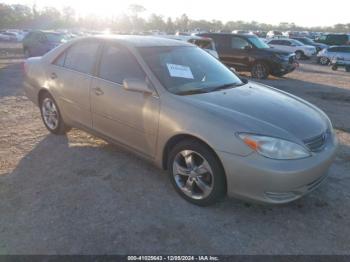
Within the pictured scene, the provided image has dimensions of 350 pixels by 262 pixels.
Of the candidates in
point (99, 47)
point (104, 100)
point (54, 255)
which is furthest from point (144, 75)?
point (54, 255)

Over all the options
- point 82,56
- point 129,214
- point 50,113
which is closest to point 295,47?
point 50,113

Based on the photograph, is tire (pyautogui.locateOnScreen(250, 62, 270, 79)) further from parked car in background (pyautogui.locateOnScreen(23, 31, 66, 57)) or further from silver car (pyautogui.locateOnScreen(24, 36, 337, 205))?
silver car (pyautogui.locateOnScreen(24, 36, 337, 205))

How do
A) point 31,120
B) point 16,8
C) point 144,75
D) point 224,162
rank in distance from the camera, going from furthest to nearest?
point 16,8, point 31,120, point 144,75, point 224,162

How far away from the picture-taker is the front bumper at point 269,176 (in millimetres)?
3076

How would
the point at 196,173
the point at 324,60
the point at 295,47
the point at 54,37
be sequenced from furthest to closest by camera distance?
1. the point at 295,47
2. the point at 324,60
3. the point at 54,37
4. the point at 196,173

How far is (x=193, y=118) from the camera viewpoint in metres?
3.43

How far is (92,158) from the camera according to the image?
4.75 meters

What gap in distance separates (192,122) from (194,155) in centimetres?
35

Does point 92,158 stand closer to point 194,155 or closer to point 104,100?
point 104,100

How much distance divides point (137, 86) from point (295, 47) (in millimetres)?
25093

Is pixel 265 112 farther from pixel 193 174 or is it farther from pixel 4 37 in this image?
pixel 4 37

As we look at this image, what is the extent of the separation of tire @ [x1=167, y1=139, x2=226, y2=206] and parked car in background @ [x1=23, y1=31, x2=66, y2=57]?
48.1ft

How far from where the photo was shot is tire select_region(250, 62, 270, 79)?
1384cm

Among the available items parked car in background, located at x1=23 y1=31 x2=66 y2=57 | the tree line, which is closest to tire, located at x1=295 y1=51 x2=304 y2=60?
parked car in background, located at x1=23 y1=31 x2=66 y2=57
